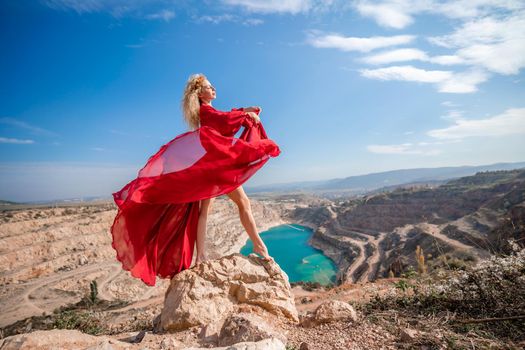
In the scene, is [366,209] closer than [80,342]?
No

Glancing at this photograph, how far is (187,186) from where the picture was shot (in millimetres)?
3547

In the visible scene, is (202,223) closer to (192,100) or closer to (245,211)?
(245,211)

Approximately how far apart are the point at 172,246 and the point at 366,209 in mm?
57348

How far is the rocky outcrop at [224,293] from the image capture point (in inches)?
129

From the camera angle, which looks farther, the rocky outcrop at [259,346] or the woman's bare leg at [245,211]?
the woman's bare leg at [245,211]

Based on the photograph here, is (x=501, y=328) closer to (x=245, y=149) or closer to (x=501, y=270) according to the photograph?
(x=501, y=270)

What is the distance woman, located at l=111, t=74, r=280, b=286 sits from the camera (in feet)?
11.6

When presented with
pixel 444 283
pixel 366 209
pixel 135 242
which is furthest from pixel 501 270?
pixel 366 209

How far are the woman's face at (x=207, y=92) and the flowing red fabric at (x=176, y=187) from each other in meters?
0.13

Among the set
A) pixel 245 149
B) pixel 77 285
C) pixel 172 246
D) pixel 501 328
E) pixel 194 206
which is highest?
pixel 245 149

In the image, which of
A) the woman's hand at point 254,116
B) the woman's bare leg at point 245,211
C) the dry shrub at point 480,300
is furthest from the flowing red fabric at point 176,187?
the dry shrub at point 480,300

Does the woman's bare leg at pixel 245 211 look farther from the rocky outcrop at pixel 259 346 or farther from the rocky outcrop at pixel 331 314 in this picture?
the rocky outcrop at pixel 259 346

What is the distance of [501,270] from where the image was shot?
11.6 feet

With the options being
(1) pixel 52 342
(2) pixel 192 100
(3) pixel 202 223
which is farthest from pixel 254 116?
(1) pixel 52 342
